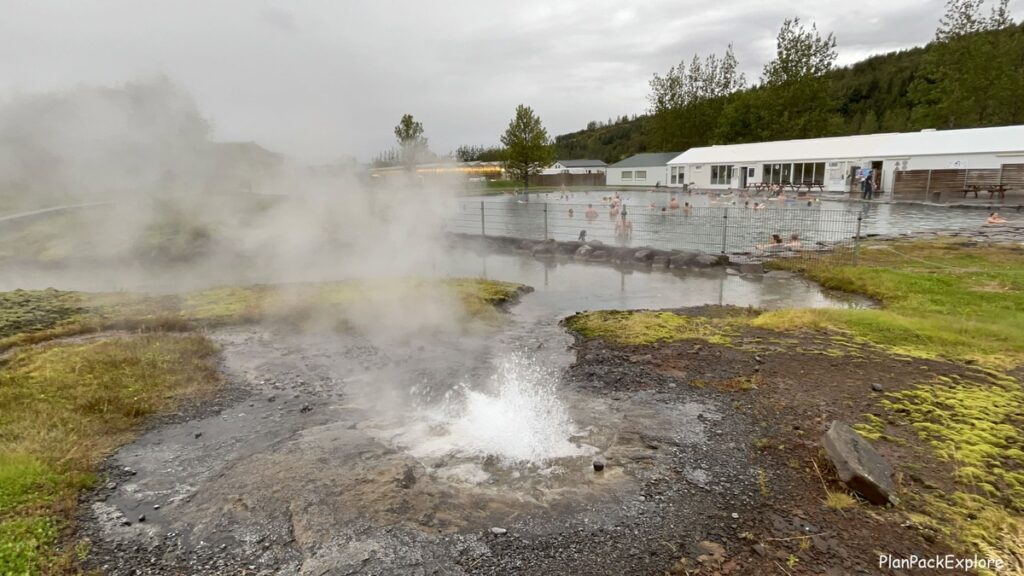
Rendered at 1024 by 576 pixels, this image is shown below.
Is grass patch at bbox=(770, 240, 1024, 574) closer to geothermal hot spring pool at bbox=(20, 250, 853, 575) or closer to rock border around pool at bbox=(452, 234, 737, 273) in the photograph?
geothermal hot spring pool at bbox=(20, 250, 853, 575)

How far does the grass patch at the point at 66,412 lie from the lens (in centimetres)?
364

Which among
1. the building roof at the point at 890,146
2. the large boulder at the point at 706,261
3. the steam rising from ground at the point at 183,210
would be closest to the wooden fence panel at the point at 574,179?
the building roof at the point at 890,146

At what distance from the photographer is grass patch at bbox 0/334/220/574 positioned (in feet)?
11.9

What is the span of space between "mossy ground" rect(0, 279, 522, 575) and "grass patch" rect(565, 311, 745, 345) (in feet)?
5.59

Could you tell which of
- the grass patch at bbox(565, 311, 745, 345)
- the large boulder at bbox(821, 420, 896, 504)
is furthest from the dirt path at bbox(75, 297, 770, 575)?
the grass patch at bbox(565, 311, 745, 345)

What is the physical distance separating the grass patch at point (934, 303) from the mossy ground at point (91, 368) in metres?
5.88

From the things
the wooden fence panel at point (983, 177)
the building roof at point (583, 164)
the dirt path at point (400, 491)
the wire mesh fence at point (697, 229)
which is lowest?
the dirt path at point (400, 491)

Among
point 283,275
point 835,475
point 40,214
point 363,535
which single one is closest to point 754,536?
point 835,475

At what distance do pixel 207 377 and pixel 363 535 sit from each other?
4230 mm

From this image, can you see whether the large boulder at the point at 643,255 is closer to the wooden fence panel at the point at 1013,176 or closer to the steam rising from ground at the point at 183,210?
the steam rising from ground at the point at 183,210

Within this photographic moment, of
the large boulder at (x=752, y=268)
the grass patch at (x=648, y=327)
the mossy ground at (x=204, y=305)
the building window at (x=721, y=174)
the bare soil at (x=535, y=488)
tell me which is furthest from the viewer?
the building window at (x=721, y=174)

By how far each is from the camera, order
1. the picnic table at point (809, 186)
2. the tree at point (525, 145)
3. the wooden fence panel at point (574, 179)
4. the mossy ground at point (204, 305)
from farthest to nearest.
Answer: the wooden fence panel at point (574, 179) < the tree at point (525, 145) < the picnic table at point (809, 186) < the mossy ground at point (204, 305)

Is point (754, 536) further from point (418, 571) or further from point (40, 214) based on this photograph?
point (40, 214)

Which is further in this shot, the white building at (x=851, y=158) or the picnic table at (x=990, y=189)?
the white building at (x=851, y=158)
